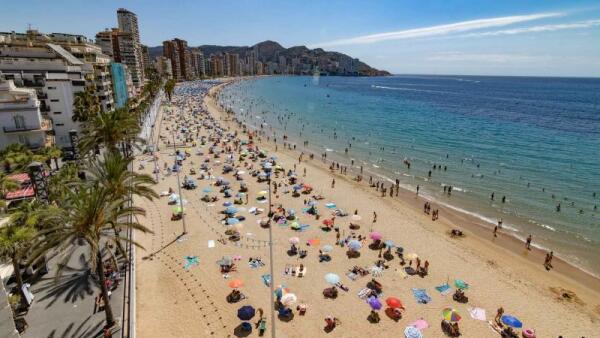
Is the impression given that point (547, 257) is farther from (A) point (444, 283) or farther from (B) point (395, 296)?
(B) point (395, 296)

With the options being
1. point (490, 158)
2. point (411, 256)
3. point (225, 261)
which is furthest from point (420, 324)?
point (490, 158)

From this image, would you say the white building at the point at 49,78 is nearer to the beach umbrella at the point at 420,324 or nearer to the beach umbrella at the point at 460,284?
the beach umbrella at the point at 420,324

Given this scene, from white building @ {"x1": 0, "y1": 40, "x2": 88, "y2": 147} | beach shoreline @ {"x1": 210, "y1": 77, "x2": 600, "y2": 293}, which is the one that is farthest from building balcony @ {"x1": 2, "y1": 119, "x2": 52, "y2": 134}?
beach shoreline @ {"x1": 210, "y1": 77, "x2": 600, "y2": 293}

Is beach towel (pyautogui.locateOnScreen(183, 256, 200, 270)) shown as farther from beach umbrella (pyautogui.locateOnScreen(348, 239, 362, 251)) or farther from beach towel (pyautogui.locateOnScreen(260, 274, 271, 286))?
beach umbrella (pyautogui.locateOnScreen(348, 239, 362, 251))

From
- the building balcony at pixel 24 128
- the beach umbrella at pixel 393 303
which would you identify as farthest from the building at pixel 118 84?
the beach umbrella at pixel 393 303

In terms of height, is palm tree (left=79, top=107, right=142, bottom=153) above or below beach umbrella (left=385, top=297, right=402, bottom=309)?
above
